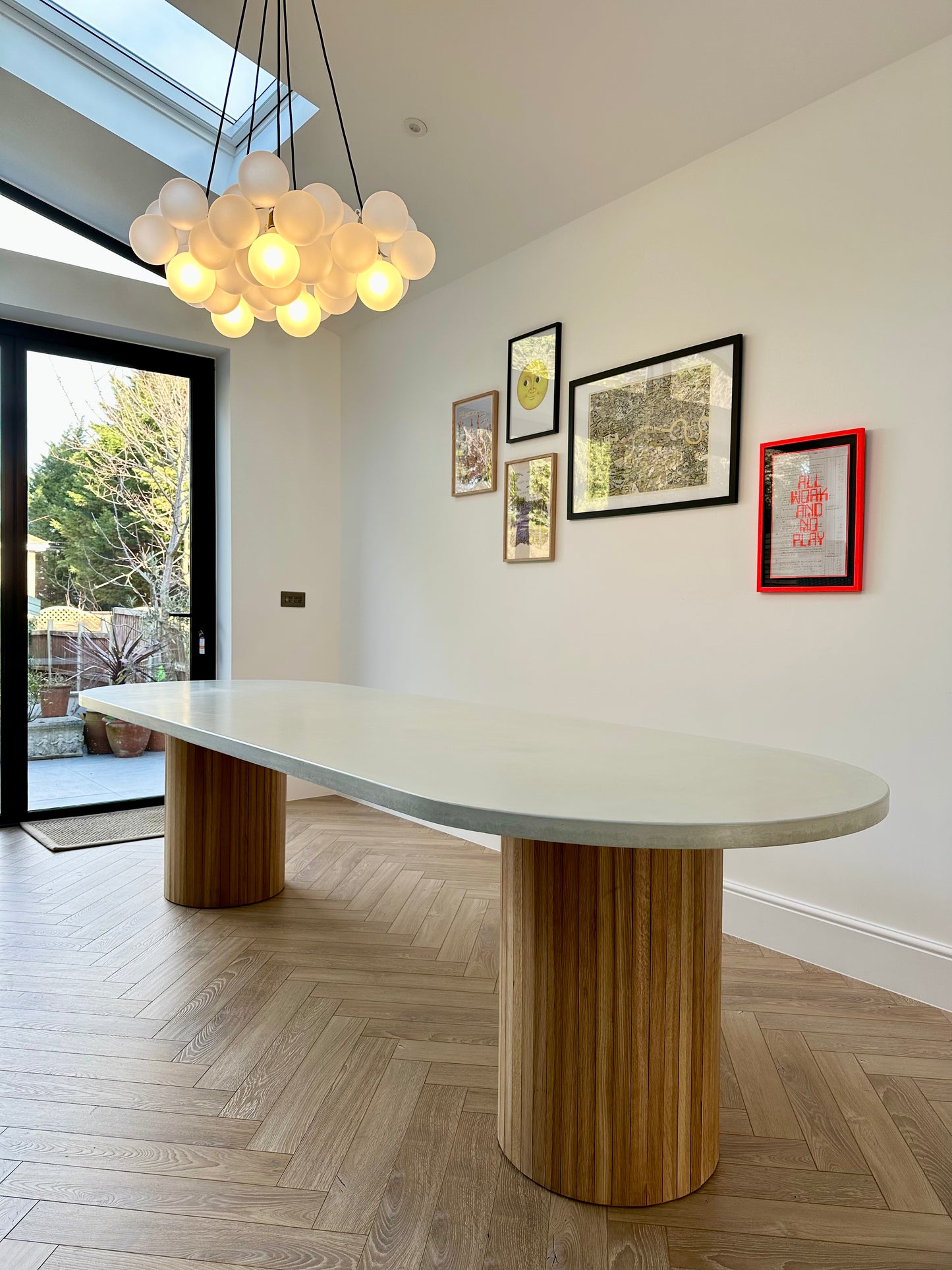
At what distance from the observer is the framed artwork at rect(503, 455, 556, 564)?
3.24 m

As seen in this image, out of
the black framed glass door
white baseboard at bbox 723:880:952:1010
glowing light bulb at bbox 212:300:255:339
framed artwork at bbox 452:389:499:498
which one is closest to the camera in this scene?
white baseboard at bbox 723:880:952:1010

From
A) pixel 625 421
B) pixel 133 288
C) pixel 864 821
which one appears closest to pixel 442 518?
pixel 625 421

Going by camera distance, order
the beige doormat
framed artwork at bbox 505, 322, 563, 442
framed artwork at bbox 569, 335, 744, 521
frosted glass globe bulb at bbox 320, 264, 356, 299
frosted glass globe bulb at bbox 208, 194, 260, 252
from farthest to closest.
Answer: the beige doormat < framed artwork at bbox 505, 322, 563, 442 < framed artwork at bbox 569, 335, 744, 521 < frosted glass globe bulb at bbox 320, 264, 356, 299 < frosted glass globe bulb at bbox 208, 194, 260, 252

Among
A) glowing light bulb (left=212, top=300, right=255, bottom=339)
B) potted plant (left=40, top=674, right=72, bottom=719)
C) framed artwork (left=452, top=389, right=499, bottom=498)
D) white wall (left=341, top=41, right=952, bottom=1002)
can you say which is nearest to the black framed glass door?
potted plant (left=40, top=674, right=72, bottom=719)

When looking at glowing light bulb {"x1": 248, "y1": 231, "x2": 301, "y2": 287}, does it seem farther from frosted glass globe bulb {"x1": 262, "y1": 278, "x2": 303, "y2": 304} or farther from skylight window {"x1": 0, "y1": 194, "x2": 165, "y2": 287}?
skylight window {"x1": 0, "y1": 194, "x2": 165, "y2": 287}

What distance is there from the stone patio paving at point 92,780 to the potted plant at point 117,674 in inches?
2.2

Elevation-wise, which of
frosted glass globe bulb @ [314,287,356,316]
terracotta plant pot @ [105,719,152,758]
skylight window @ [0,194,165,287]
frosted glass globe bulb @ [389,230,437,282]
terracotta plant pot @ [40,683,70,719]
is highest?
skylight window @ [0,194,165,287]

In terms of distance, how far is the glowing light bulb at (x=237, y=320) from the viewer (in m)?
2.22

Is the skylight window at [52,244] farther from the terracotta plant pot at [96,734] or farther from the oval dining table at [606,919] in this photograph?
the oval dining table at [606,919]

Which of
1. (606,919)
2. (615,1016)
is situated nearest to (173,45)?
(606,919)

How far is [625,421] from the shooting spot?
2.93m

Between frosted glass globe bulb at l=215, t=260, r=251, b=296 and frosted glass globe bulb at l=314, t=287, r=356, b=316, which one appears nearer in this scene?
frosted glass globe bulb at l=215, t=260, r=251, b=296

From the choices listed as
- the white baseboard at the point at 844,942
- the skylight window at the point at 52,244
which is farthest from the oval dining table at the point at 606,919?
the skylight window at the point at 52,244

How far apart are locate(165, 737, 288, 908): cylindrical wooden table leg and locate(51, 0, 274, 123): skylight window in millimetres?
2517
